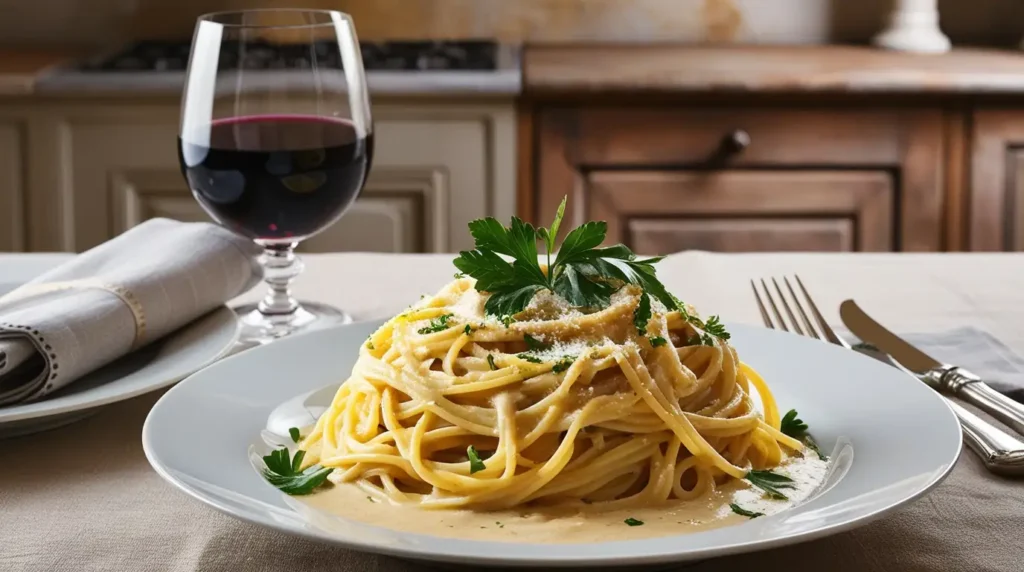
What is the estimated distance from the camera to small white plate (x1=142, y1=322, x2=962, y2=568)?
63cm

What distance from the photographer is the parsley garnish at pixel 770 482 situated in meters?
0.77

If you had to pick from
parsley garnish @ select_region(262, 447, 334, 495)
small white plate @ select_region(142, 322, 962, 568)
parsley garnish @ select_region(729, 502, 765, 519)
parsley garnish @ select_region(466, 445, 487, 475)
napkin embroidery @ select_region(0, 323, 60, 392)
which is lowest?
parsley garnish @ select_region(729, 502, 765, 519)

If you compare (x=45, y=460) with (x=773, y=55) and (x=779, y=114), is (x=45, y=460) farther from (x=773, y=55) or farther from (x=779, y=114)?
(x=773, y=55)

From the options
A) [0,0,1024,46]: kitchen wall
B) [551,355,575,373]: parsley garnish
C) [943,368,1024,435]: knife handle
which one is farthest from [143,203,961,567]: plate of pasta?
[0,0,1024,46]: kitchen wall

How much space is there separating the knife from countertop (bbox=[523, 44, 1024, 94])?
57.7 inches

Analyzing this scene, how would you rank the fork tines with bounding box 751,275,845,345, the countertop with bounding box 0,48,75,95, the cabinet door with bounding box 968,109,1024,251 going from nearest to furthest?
the fork tines with bounding box 751,275,845,345, the countertop with bounding box 0,48,75,95, the cabinet door with bounding box 968,109,1024,251

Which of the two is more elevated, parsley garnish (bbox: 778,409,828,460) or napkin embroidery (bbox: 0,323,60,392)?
napkin embroidery (bbox: 0,323,60,392)

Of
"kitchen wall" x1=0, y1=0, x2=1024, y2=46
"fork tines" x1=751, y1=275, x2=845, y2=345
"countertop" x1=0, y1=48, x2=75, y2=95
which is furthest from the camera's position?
"kitchen wall" x1=0, y1=0, x2=1024, y2=46

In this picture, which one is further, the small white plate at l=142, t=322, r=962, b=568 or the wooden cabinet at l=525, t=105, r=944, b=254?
the wooden cabinet at l=525, t=105, r=944, b=254

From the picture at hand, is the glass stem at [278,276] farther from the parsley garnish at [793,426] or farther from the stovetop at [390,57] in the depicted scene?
the stovetop at [390,57]

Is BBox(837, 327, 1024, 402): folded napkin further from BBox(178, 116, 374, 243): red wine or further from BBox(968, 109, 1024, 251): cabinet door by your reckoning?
BBox(968, 109, 1024, 251): cabinet door

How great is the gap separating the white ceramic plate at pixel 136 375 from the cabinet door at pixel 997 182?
2.06 meters

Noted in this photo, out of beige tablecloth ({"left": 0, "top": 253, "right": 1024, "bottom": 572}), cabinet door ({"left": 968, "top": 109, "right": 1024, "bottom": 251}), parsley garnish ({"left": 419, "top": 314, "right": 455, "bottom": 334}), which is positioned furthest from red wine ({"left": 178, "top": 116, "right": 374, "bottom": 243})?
cabinet door ({"left": 968, "top": 109, "right": 1024, "bottom": 251})

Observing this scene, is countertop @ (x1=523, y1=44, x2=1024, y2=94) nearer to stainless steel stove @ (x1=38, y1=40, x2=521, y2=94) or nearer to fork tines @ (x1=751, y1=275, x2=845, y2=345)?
stainless steel stove @ (x1=38, y1=40, x2=521, y2=94)
